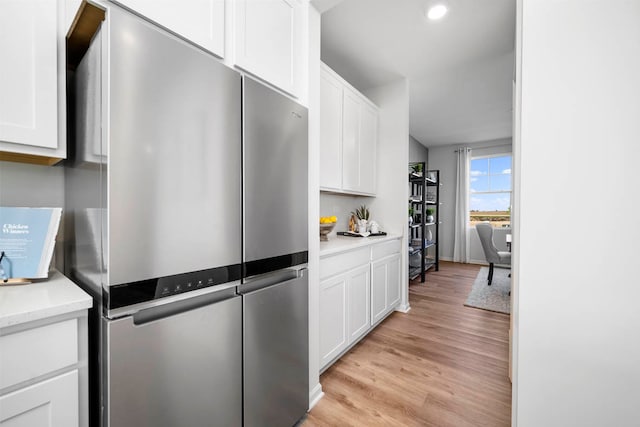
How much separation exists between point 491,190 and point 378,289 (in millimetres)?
5039

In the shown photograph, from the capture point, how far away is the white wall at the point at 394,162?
311cm

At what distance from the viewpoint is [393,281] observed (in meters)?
2.95

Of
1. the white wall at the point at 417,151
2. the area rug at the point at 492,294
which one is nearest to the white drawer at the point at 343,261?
the area rug at the point at 492,294

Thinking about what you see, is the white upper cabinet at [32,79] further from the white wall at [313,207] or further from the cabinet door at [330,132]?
the cabinet door at [330,132]

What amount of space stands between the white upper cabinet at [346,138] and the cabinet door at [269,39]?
738 mm

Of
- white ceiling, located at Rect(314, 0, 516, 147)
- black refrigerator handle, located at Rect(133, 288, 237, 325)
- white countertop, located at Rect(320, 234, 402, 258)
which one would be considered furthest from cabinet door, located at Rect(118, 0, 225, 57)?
white countertop, located at Rect(320, 234, 402, 258)

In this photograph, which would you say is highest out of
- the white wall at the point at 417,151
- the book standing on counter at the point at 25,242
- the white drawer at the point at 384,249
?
the white wall at the point at 417,151

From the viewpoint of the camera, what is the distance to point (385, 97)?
326 centimetres

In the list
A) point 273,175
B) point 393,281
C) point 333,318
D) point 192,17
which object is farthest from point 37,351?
point 393,281

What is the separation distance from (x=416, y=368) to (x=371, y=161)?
6.79 ft

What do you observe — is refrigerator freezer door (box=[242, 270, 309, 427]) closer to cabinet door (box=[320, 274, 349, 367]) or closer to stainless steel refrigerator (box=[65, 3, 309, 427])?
stainless steel refrigerator (box=[65, 3, 309, 427])

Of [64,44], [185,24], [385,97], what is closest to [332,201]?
[385,97]

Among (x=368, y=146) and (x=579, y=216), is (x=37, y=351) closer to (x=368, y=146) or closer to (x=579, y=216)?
(x=579, y=216)

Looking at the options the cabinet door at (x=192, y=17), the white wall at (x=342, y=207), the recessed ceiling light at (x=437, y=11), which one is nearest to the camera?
the cabinet door at (x=192, y=17)
